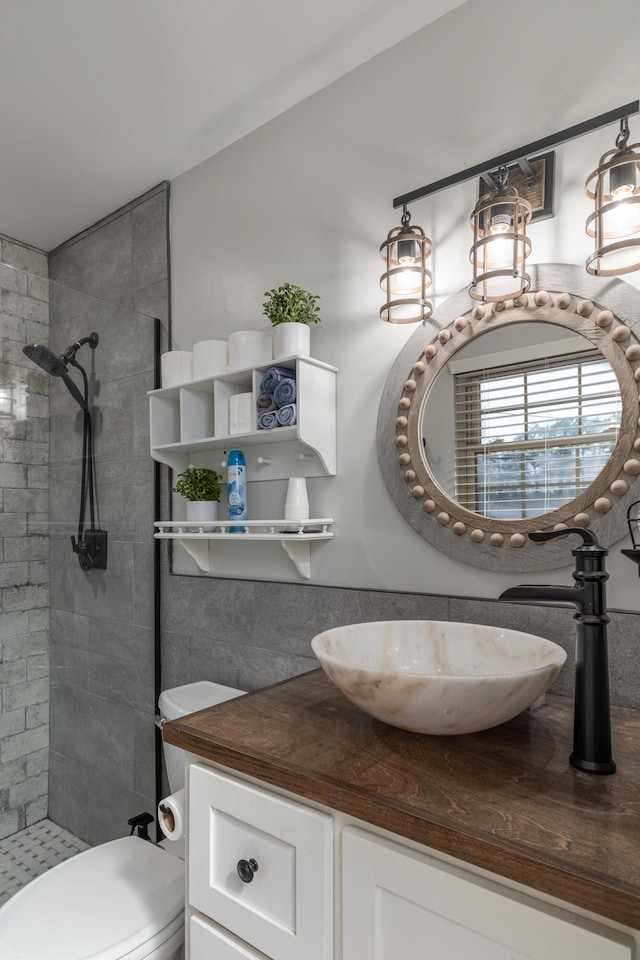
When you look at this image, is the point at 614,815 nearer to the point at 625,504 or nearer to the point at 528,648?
the point at 528,648

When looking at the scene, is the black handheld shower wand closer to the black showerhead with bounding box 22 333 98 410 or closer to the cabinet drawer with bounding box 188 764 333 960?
the black showerhead with bounding box 22 333 98 410

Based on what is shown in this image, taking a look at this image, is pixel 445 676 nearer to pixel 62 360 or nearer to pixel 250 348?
pixel 250 348

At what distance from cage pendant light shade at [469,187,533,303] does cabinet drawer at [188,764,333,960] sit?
3.49ft

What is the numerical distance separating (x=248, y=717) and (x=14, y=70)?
1.94 metres

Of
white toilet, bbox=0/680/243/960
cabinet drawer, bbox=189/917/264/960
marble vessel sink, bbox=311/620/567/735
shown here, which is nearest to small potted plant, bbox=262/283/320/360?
marble vessel sink, bbox=311/620/567/735

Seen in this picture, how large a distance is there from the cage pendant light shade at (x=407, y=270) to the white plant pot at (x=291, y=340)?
0.85 ft

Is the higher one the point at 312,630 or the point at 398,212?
the point at 398,212

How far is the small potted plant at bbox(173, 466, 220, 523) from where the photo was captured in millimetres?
1840

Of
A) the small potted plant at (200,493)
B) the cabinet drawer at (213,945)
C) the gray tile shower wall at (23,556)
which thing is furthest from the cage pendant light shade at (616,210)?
the gray tile shower wall at (23,556)

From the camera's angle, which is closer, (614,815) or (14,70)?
(614,815)

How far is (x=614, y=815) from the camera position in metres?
0.73

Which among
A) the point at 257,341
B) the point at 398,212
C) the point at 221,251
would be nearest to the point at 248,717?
the point at 257,341

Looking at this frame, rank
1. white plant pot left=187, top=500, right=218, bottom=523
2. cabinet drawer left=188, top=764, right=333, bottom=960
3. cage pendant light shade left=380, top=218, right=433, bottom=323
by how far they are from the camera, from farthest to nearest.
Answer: white plant pot left=187, top=500, right=218, bottom=523, cage pendant light shade left=380, top=218, right=433, bottom=323, cabinet drawer left=188, top=764, right=333, bottom=960

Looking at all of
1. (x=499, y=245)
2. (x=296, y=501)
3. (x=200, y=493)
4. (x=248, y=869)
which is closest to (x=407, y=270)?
(x=499, y=245)
